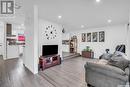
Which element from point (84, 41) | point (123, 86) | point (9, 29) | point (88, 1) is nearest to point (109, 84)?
point (123, 86)

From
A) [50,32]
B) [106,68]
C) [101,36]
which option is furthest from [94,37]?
[106,68]

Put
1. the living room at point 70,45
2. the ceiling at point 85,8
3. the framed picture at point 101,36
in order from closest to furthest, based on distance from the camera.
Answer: the living room at point 70,45 → the ceiling at point 85,8 → the framed picture at point 101,36

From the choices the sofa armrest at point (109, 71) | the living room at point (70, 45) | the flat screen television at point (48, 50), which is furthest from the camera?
the flat screen television at point (48, 50)

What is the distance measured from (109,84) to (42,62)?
306 cm

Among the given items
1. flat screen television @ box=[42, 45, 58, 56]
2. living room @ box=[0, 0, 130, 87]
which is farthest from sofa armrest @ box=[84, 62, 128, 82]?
flat screen television @ box=[42, 45, 58, 56]

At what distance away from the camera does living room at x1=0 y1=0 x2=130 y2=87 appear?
2.74 meters

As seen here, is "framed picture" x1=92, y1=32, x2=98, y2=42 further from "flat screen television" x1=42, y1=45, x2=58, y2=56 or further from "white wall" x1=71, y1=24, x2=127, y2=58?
"flat screen television" x1=42, y1=45, x2=58, y2=56

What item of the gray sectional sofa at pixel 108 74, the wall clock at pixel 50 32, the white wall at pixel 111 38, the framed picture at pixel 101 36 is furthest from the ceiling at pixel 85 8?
the framed picture at pixel 101 36

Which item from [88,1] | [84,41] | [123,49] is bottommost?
[123,49]

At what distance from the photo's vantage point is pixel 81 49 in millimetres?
8750

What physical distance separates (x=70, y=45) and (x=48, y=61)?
17.1 ft

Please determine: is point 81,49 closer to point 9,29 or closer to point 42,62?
point 42,62

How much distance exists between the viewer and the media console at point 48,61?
14.4 feet

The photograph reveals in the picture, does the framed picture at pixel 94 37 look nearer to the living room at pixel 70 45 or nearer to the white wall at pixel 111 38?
the living room at pixel 70 45
